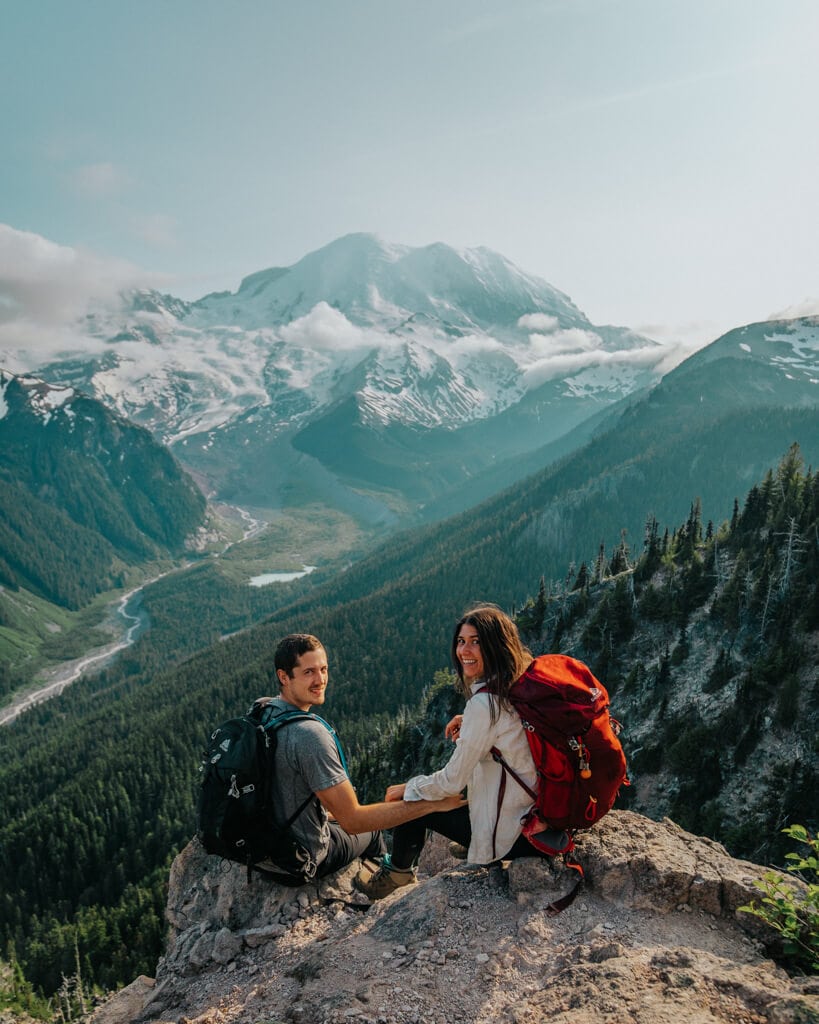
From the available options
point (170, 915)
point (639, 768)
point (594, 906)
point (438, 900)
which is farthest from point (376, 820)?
point (639, 768)

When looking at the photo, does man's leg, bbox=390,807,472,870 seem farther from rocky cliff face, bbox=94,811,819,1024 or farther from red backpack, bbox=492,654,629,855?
red backpack, bbox=492,654,629,855

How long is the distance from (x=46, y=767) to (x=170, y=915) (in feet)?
526

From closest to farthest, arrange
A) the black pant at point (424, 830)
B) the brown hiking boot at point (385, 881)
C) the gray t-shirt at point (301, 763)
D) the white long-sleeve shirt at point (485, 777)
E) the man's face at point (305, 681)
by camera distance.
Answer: the white long-sleeve shirt at point (485, 777)
the gray t-shirt at point (301, 763)
the man's face at point (305, 681)
the black pant at point (424, 830)
the brown hiking boot at point (385, 881)

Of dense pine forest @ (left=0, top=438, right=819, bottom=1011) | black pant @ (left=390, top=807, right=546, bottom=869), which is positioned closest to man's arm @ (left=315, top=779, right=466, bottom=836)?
black pant @ (left=390, top=807, right=546, bottom=869)

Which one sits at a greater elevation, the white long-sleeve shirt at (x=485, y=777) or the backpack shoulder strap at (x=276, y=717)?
the backpack shoulder strap at (x=276, y=717)

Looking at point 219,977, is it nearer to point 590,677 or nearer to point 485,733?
point 485,733

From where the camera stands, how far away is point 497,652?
7754 mm

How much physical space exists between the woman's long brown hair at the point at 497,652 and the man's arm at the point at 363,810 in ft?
6.12

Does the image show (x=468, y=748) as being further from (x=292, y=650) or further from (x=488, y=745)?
(x=292, y=650)

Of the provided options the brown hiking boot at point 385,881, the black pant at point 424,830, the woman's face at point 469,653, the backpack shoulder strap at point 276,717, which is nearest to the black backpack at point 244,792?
the backpack shoulder strap at point 276,717

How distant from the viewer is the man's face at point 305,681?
27.0ft

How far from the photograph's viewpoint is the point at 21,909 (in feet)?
320

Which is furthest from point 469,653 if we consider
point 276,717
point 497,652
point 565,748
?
point 276,717

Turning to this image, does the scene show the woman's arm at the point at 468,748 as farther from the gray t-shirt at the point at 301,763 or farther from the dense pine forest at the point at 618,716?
the dense pine forest at the point at 618,716
